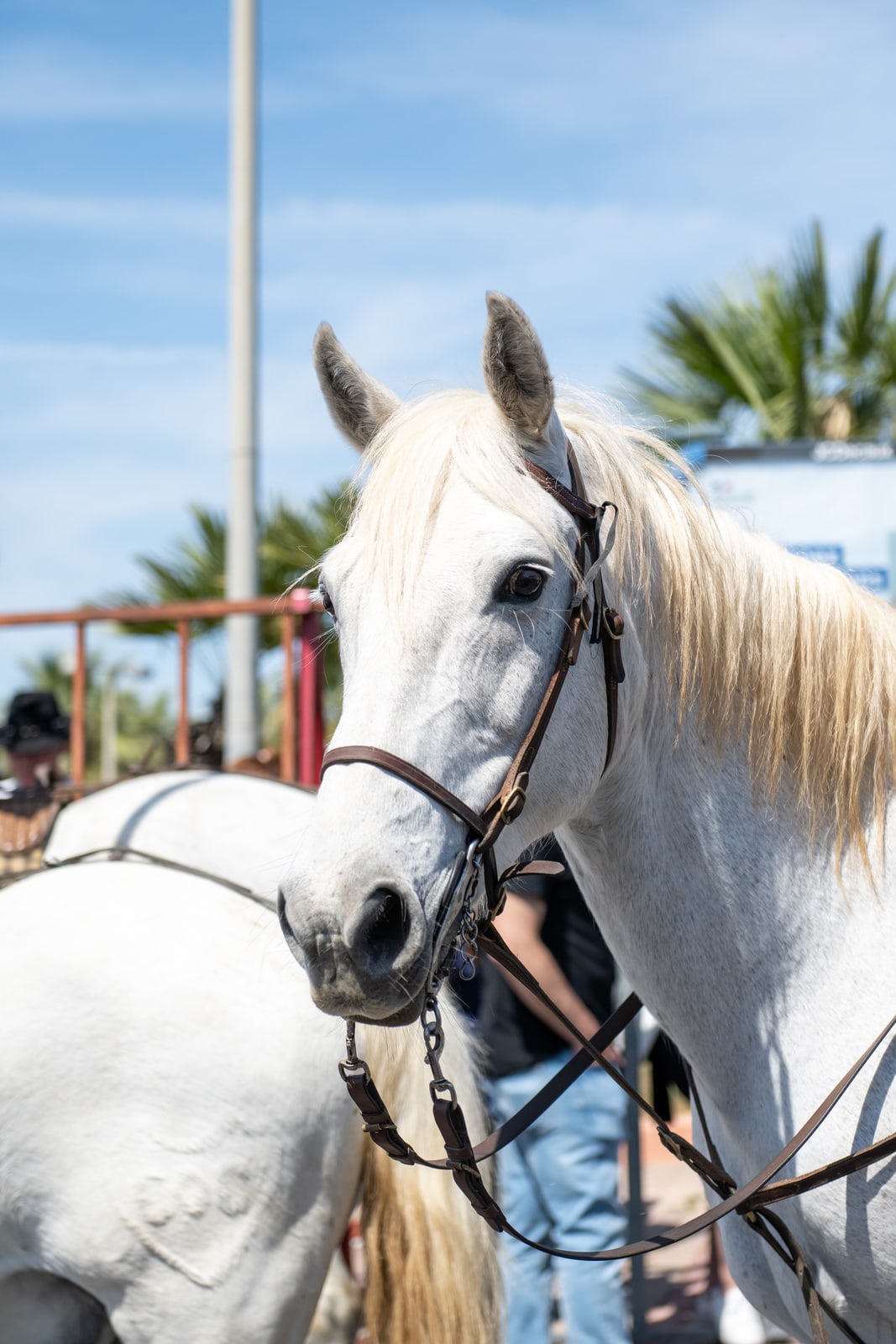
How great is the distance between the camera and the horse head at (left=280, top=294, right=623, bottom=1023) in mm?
1501

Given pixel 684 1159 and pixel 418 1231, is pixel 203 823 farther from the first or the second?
pixel 684 1159

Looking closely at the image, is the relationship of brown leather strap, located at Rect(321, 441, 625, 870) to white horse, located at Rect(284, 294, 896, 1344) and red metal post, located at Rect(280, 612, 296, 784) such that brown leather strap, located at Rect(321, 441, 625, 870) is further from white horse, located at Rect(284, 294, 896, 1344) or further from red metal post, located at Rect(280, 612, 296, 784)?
red metal post, located at Rect(280, 612, 296, 784)

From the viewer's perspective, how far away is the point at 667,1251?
5344 millimetres

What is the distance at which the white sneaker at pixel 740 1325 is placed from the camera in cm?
406

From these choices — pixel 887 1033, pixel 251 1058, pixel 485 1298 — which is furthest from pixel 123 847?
pixel 887 1033

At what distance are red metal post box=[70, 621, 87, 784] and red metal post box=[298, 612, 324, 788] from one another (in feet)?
2.39

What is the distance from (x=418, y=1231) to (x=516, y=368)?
5.93ft

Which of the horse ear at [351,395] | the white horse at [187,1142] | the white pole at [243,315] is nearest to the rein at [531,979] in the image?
the horse ear at [351,395]

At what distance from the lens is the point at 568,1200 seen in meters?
3.62

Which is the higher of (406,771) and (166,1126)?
(406,771)

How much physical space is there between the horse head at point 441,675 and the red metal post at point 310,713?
2283mm

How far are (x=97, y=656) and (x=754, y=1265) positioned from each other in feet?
111

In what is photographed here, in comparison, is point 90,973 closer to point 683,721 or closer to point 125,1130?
point 125,1130

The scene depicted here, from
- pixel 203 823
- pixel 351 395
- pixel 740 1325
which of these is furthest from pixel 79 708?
pixel 740 1325
